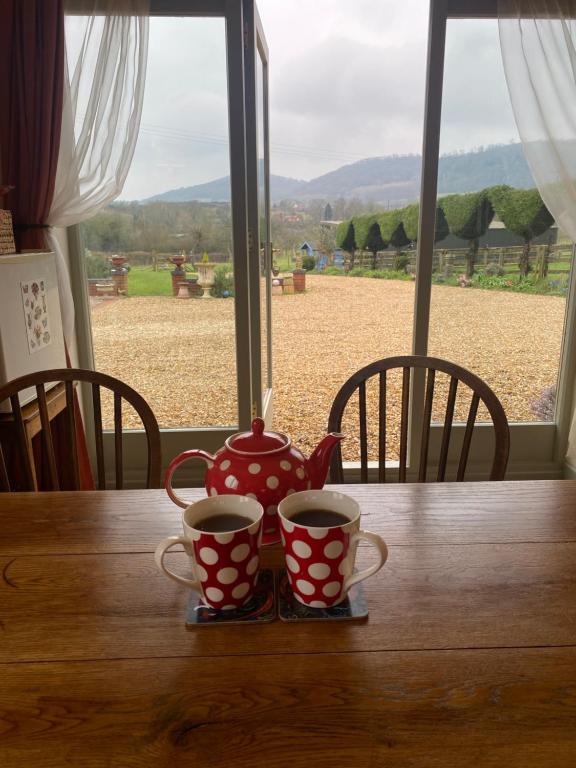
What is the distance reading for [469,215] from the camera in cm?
251

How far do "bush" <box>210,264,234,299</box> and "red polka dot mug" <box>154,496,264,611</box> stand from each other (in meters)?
1.89

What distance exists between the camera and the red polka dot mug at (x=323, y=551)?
25.5 inches

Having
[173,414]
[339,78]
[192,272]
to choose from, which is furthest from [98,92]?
[339,78]

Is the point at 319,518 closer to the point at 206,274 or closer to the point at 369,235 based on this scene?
the point at 206,274

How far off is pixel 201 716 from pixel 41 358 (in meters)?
1.60

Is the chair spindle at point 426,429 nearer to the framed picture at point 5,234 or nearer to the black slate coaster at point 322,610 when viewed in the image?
the black slate coaster at point 322,610

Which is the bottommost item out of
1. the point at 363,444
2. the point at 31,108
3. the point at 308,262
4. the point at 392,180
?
the point at 363,444

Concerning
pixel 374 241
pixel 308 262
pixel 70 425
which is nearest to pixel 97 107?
pixel 70 425

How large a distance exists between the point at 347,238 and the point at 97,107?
2133 mm

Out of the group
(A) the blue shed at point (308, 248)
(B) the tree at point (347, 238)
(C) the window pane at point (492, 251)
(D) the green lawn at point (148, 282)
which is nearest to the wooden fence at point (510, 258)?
(C) the window pane at point (492, 251)

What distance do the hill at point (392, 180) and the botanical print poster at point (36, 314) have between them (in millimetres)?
808

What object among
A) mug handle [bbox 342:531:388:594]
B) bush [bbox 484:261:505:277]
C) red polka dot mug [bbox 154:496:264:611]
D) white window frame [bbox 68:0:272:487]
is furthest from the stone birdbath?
mug handle [bbox 342:531:388:594]

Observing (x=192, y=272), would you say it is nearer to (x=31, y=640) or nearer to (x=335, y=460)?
(x=335, y=460)

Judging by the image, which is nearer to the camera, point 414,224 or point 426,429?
point 426,429
